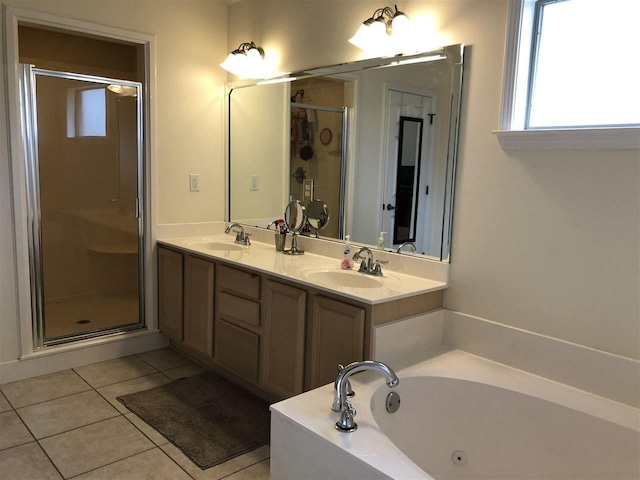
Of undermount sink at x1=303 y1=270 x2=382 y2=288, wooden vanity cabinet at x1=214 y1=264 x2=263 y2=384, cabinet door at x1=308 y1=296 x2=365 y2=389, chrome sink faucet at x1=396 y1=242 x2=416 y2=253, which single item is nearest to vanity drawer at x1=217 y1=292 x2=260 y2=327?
wooden vanity cabinet at x1=214 y1=264 x2=263 y2=384

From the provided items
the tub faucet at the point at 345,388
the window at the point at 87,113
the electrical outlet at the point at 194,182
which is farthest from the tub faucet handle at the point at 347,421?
the window at the point at 87,113

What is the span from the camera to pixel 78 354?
3230mm

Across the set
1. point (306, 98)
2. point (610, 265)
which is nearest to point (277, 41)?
point (306, 98)

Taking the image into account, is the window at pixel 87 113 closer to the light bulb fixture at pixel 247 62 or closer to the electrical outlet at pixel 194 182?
the electrical outlet at pixel 194 182

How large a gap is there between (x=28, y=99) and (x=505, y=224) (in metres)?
2.57

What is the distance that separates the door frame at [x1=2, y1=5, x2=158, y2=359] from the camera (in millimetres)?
2789

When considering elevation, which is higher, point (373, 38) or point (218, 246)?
point (373, 38)

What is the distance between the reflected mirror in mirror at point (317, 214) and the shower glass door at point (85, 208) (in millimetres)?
1154

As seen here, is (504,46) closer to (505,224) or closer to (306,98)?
(505,224)

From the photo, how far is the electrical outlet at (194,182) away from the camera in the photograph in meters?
3.55

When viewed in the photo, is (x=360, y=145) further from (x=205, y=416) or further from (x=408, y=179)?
(x=205, y=416)

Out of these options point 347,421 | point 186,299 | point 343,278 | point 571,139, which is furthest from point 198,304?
point 571,139

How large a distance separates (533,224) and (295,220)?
146cm

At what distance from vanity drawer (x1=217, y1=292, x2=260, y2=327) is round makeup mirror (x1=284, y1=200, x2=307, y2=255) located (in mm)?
456
